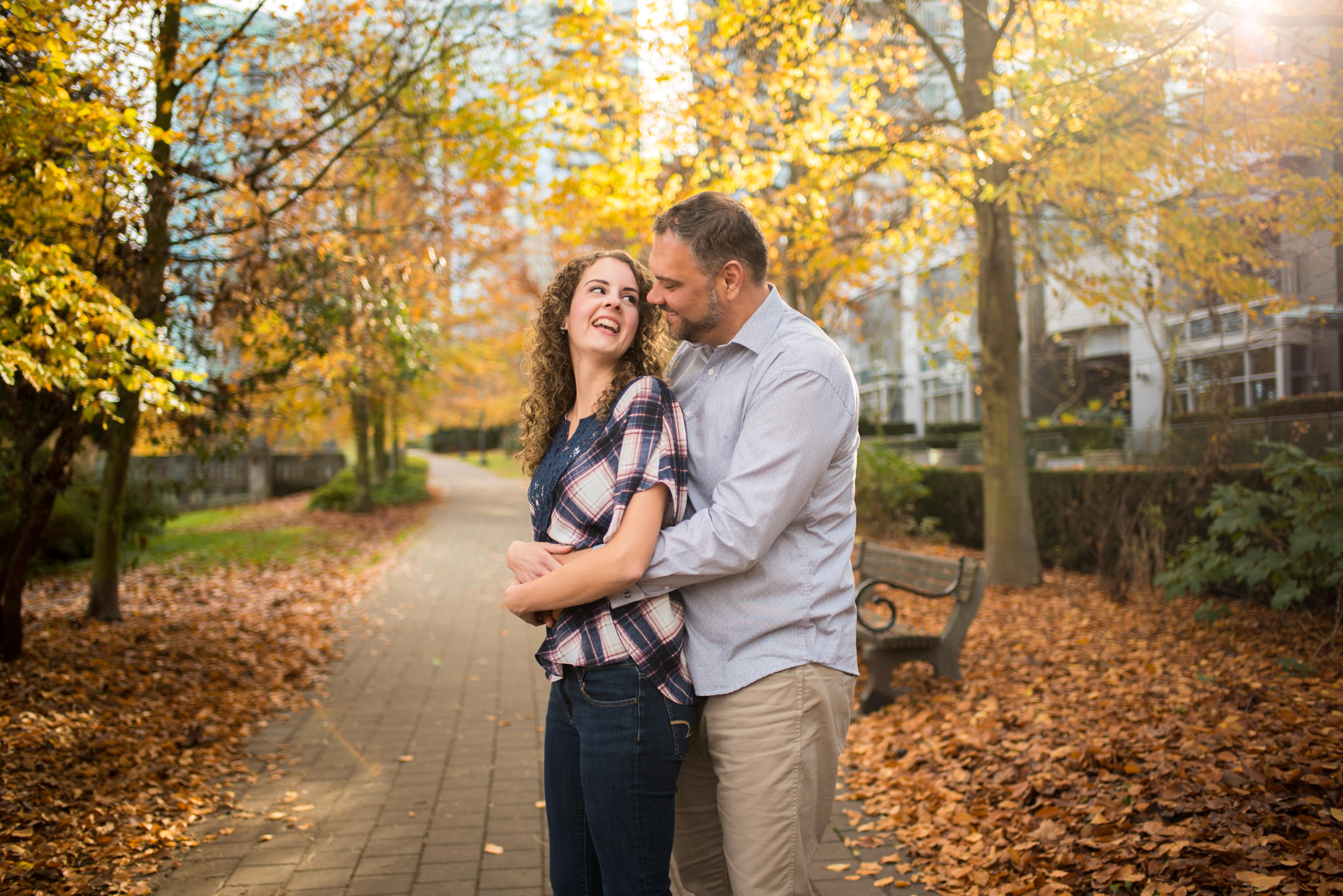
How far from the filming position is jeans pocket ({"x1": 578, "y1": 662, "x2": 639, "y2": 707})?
2.04 meters

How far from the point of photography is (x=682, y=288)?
2.21 metres

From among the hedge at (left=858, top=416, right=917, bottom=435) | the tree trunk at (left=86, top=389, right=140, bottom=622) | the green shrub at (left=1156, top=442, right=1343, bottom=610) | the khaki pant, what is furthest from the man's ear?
the hedge at (left=858, top=416, right=917, bottom=435)

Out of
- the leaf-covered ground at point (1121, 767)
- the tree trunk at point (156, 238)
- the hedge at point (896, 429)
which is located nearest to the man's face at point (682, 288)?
the leaf-covered ground at point (1121, 767)

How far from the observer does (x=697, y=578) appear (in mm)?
2018

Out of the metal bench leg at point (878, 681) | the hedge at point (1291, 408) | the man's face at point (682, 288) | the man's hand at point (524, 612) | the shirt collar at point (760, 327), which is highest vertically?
the man's face at point (682, 288)

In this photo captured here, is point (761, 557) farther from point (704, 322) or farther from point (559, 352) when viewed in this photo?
point (559, 352)

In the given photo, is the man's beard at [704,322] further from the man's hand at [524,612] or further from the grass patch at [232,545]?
Result: the grass patch at [232,545]

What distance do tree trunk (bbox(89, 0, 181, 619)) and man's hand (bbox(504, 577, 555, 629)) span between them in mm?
3664

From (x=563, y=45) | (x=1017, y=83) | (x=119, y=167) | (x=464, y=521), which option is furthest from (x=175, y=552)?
(x=1017, y=83)

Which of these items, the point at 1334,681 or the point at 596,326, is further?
the point at 1334,681

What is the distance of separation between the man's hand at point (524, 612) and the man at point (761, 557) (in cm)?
21

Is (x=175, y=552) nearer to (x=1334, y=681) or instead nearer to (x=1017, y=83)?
(x=1017, y=83)

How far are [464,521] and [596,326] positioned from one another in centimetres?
1873

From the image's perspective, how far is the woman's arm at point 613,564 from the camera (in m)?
1.98
